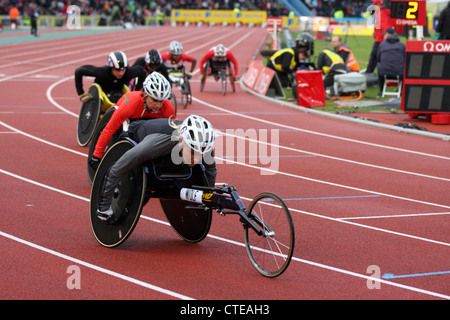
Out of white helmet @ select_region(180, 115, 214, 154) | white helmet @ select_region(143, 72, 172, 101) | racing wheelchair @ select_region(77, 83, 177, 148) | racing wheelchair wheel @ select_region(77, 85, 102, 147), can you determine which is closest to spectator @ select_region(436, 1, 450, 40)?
racing wheelchair @ select_region(77, 83, 177, 148)

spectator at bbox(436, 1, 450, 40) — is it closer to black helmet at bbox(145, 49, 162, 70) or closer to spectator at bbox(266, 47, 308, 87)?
spectator at bbox(266, 47, 308, 87)

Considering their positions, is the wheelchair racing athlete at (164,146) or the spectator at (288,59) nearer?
the wheelchair racing athlete at (164,146)

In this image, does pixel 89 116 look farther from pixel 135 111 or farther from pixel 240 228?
pixel 240 228

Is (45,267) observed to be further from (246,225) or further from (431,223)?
(431,223)

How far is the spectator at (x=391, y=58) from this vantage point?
2002 cm

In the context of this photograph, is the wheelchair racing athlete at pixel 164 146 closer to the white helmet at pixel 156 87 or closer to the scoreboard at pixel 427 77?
the white helmet at pixel 156 87

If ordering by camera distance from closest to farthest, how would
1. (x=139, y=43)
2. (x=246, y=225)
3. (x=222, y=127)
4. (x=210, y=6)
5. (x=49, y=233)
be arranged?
(x=246, y=225), (x=49, y=233), (x=222, y=127), (x=139, y=43), (x=210, y=6)

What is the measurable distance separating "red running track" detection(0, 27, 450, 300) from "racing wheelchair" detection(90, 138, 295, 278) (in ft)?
0.58

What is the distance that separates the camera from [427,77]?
648 inches

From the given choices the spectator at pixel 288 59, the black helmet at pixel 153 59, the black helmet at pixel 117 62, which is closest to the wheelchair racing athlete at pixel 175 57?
the black helmet at pixel 153 59

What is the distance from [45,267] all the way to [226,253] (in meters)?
1.72

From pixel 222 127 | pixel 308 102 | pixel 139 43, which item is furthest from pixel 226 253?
pixel 139 43

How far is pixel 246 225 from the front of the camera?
6402 millimetres

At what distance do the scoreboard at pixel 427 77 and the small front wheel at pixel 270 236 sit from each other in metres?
10.7
